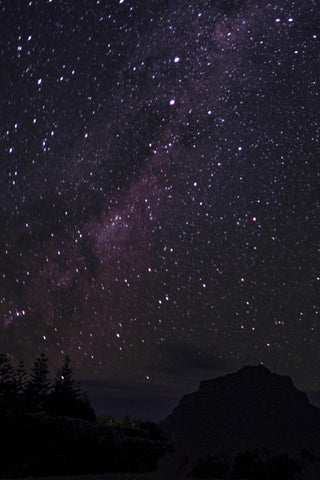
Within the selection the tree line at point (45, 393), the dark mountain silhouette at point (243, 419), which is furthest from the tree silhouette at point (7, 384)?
the dark mountain silhouette at point (243, 419)

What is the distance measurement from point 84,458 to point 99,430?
3.12 feet

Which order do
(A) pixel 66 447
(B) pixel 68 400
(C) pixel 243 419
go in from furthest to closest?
1. (C) pixel 243 419
2. (B) pixel 68 400
3. (A) pixel 66 447

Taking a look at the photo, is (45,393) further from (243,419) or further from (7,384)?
(243,419)

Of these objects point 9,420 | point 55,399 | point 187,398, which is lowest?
point 187,398

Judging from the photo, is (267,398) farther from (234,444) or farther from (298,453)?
(298,453)

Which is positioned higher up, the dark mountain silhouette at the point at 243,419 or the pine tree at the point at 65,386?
the pine tree at the point at 65,386

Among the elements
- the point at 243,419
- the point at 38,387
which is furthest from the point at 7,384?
A: the point at 243,419

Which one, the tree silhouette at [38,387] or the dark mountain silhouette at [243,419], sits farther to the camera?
the dark mountain silhouette at [243,419]

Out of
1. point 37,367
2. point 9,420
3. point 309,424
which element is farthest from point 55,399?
point 309,424

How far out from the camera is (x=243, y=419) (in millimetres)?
91250

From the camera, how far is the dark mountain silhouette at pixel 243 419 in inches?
3086

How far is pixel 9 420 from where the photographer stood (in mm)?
16266

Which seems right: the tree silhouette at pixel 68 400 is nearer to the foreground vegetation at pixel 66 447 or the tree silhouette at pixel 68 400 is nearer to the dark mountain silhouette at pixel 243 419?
the foreground vegetation at pixel 66 447

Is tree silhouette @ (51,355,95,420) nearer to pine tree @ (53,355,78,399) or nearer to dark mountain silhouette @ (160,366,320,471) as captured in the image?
pine tree @ (53,355,78,399)
